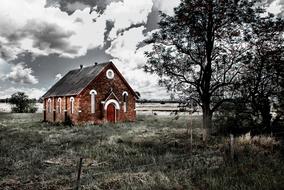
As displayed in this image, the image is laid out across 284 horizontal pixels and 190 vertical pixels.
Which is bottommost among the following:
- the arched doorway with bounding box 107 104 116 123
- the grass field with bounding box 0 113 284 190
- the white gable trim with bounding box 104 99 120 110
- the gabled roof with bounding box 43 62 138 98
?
the grass field with bounding box 0 113 284 190

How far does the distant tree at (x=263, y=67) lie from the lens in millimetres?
18188

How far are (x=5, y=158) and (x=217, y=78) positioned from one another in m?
13.1

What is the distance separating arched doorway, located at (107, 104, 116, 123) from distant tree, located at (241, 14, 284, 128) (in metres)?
21.2

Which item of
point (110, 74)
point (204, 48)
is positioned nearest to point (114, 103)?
point (110, 74)

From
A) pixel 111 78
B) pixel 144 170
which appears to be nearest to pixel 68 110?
pixel 111 78

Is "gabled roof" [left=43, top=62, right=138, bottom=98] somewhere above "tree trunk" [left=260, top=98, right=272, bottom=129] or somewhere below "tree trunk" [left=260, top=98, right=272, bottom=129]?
above

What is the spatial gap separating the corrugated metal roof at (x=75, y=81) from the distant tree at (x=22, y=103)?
26956mm

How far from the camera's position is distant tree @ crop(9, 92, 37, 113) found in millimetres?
71438

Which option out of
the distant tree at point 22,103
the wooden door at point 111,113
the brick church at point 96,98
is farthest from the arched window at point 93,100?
the distant tree at point 22,103

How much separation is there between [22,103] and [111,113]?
41823 mm

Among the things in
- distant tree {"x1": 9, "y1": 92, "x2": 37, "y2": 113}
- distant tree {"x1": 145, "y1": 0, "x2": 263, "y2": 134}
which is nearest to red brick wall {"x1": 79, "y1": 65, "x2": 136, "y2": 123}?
distant tree {"x1": 145, "y1": 0, "x2": 263, "y2": 134}

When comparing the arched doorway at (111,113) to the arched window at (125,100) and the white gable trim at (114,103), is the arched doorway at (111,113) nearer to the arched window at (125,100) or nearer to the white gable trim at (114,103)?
the white gable trim at (114,103)

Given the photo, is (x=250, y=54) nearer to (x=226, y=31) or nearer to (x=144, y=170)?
(x=226, y=31)

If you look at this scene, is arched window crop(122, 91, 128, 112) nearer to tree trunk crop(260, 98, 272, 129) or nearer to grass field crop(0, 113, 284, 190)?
grass field crop(0, 113, 284, 190)
